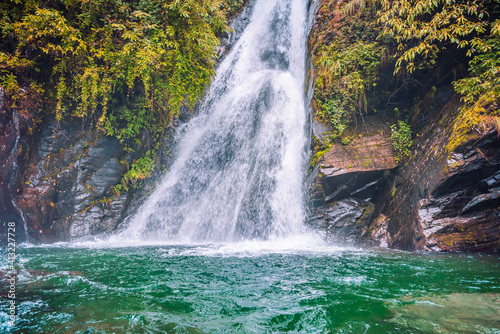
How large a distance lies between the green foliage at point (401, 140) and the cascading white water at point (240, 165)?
3.02 metres

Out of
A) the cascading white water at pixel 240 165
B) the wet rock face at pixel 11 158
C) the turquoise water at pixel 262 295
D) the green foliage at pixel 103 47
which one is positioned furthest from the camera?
the cascading white water at pixel 240 165

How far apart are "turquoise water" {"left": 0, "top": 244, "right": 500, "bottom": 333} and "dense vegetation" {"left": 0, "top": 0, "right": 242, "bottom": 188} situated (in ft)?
17.5

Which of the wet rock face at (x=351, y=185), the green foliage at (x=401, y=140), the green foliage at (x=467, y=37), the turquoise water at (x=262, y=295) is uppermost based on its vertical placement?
the green foliage at (x=467, y=37)

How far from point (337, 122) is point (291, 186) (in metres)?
2.73

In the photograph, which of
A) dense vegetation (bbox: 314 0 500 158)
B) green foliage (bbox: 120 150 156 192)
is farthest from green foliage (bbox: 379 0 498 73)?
green foliage (bbox: 120 150 156 192)

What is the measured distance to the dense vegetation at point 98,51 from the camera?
685cm

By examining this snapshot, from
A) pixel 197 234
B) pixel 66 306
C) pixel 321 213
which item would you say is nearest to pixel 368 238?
pixel 321 213

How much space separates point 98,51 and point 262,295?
815 cm

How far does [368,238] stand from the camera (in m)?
7.41

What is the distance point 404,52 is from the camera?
287 inches

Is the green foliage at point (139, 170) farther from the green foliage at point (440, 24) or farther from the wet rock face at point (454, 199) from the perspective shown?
the green foliage at point (440, 24)

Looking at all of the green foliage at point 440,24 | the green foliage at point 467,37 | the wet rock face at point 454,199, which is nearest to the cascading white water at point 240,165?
the wet rock face at point 454,199

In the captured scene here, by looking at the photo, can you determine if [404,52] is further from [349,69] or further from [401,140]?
[401,140]

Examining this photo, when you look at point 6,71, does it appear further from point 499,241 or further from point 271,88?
point 499,241
